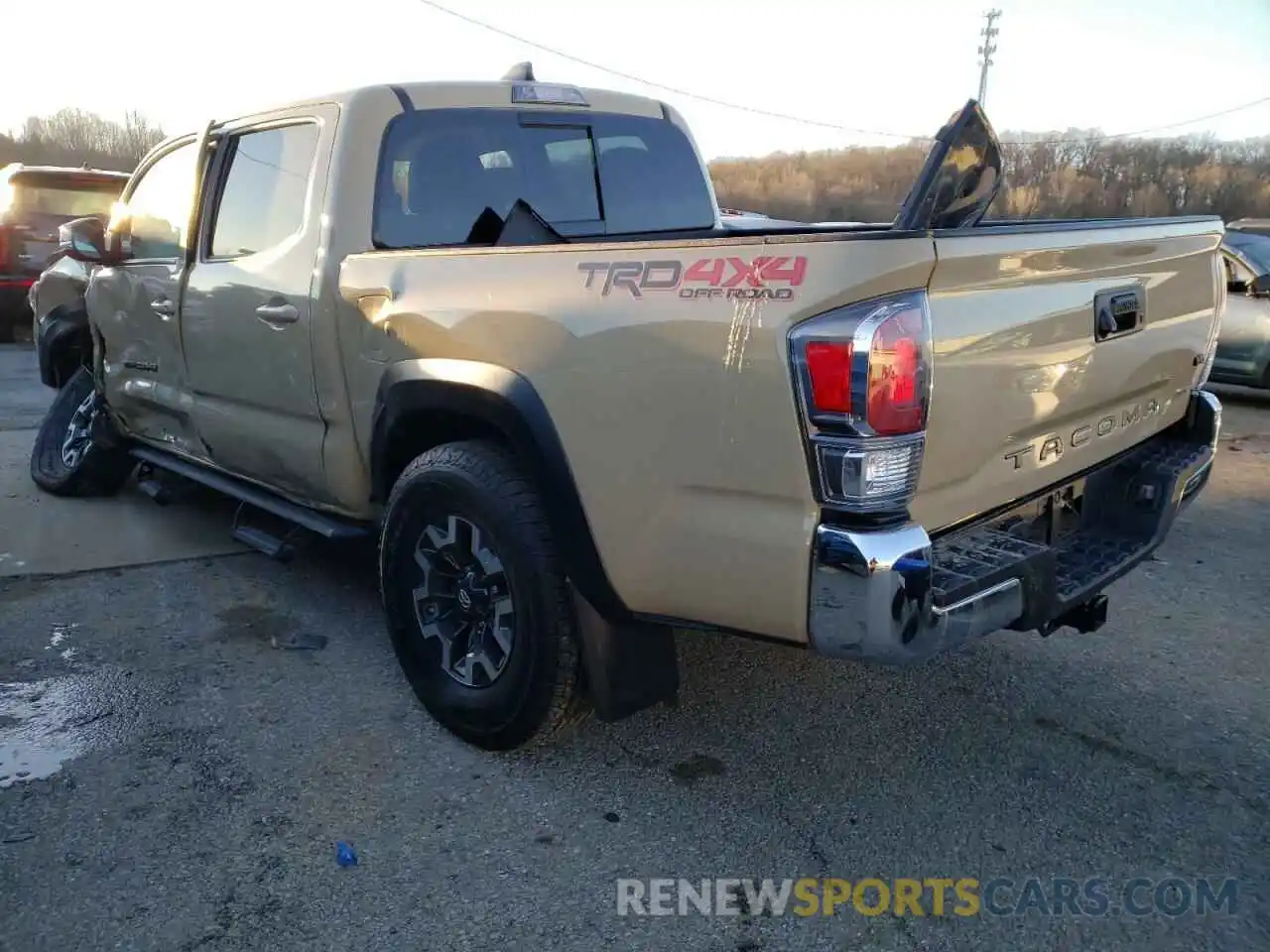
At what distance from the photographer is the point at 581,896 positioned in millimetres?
2490

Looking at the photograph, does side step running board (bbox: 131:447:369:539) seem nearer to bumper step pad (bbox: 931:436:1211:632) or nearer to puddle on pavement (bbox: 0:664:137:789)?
puddle on pavement (bbox: 0:664:137:789)

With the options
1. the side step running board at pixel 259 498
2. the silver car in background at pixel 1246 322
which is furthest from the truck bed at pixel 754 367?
the silver car in background at pixel 1246 322

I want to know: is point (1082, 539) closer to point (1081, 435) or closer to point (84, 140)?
point (1081, 435)

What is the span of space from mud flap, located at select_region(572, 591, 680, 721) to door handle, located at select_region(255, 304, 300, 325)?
158 cm

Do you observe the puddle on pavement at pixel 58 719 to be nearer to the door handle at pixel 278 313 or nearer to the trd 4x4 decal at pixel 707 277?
the door handle at pixel 278 313

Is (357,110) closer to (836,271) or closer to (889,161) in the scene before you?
(836,271)

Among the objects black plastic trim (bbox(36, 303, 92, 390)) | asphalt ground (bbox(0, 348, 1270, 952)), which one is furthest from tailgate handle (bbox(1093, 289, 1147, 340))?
black plastic trim (bbox(36, 303, 92, 390))

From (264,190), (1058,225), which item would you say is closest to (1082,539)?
(1058,225)

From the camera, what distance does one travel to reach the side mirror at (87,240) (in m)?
4.86

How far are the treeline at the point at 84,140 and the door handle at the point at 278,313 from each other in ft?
132

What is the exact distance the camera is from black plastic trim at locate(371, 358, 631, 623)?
2678 mm

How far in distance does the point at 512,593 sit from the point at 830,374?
1.17 meters

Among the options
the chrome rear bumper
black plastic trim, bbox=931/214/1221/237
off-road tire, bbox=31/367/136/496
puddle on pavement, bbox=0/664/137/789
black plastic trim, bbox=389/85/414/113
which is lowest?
puddle on pavement, bbox=0/664/137/789

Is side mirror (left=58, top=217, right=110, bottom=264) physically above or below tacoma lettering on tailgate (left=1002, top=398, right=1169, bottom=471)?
above
